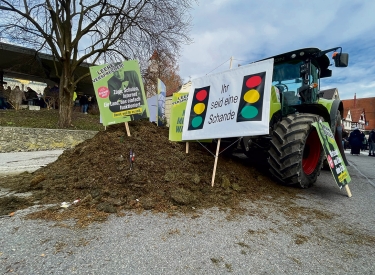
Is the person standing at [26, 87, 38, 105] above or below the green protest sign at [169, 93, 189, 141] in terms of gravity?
above

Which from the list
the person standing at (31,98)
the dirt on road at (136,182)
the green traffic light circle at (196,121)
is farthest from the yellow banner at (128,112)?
the person standing at (31,98)

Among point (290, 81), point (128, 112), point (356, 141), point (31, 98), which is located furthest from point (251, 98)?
point (31, 98)

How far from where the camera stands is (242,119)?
3.36 m

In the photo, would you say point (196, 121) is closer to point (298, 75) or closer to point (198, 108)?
point (198, 108)

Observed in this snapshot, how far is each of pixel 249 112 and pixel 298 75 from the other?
2.34m

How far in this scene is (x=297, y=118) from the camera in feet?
12.2

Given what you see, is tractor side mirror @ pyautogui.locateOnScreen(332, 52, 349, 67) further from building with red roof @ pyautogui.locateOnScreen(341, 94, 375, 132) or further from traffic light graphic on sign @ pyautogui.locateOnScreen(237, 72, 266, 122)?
building with red roof @ pyautogui.locateOnScreen(341, 94, 375, 132)

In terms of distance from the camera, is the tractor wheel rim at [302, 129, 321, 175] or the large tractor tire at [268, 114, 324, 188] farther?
the tractor wheel rim at [302, 129, 321, 175]

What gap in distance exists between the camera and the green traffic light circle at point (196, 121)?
3898 mm

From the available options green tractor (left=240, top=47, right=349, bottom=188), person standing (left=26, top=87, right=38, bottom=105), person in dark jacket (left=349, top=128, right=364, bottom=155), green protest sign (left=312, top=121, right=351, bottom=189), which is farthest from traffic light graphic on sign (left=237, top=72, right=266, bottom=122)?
person standing (left=26, top=87, right=38, bottom=105)

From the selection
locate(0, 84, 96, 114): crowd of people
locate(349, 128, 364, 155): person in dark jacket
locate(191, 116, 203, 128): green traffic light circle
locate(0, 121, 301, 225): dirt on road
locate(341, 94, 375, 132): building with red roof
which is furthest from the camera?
locate(341, 94, 375, 132): building with red roof

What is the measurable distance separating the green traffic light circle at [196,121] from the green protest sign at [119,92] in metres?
1.22

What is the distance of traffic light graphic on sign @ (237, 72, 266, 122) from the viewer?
3.27 metres

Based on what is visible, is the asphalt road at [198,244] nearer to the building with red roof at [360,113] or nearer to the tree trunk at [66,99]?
the tree trunk at [66,99]
